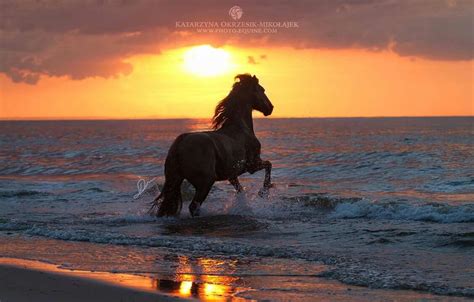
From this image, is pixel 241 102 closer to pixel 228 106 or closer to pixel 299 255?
pixel 228 106

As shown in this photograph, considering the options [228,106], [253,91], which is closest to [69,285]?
[228,106]

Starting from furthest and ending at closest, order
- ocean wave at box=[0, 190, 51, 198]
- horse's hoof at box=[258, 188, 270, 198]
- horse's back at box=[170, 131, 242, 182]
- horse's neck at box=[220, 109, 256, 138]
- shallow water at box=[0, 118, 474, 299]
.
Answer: ocean wave at box=[0, 190, 51, 198], horse's hoof at box=[258, 188, 270, 198], horse's neck at box=[220, 109, 256, 138], horse's back at box=[170, 131, 242, 182], shallow water at box=[0, 118, 474, 299]

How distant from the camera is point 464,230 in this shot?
10344 mm

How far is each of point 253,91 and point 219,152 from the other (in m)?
2.33

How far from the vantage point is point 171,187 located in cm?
1190

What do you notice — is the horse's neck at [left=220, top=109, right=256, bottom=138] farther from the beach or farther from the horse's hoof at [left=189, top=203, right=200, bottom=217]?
the beach

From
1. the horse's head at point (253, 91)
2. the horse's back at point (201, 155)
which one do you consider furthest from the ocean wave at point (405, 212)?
the horse's head at point (253, 91)

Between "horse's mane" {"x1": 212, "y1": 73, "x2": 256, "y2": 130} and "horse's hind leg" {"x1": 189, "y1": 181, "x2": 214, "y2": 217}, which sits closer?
"horse's hind leg" {"x1": 189, "y1": 181, "x2": 214, "y2": 217}

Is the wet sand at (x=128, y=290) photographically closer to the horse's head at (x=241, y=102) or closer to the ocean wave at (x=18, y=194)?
the horse's head at (x=241, y=102)

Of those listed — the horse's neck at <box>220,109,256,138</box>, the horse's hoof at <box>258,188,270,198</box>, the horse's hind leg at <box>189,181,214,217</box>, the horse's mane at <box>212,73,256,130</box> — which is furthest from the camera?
the horse's mane at <box>212,73,256,130</box>

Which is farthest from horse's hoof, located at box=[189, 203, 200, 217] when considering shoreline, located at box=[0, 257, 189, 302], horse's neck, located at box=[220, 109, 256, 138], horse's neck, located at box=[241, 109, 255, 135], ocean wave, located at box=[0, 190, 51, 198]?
ocean wave, located at box=[0, 190, 51, 198]

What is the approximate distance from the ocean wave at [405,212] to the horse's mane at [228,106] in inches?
111

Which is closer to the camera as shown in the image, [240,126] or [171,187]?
[171,187]

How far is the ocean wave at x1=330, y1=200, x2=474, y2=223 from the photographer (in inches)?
464
